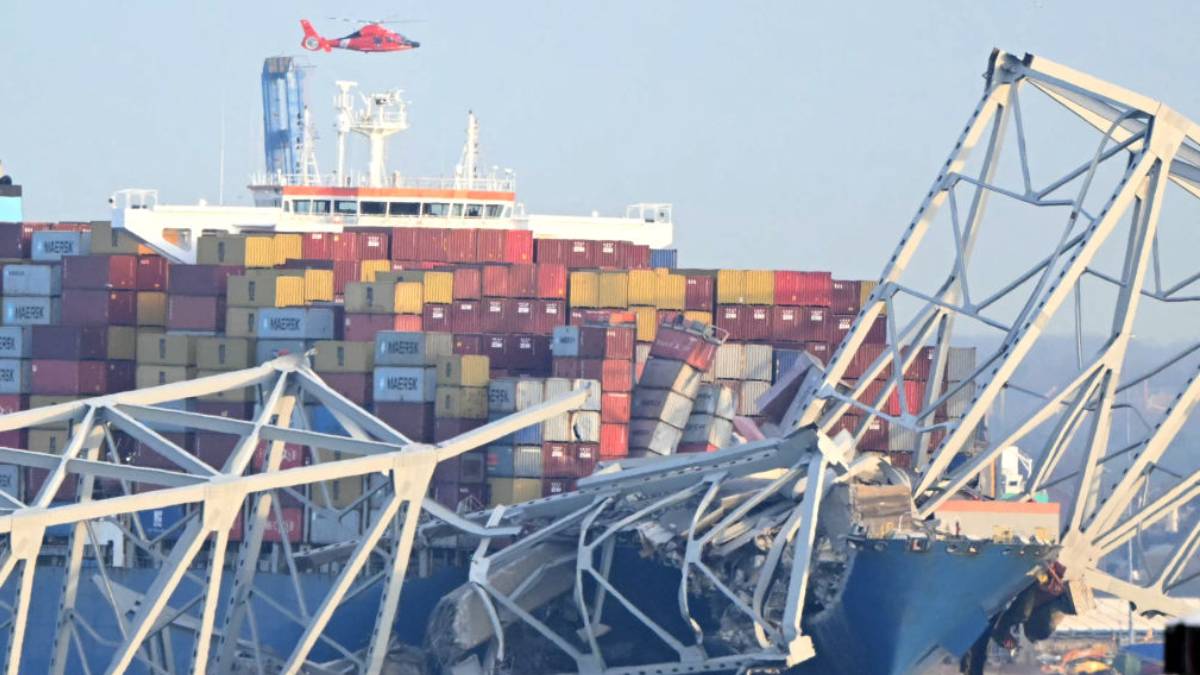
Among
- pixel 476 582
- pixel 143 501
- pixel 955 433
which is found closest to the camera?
pixel 143 501

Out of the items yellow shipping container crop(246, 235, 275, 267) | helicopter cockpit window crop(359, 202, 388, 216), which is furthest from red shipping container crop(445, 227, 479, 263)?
helicopter cockpit window crop(359, 202, 388, 216)

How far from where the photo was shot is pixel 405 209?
69.4m

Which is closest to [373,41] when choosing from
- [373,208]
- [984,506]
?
[373,208]

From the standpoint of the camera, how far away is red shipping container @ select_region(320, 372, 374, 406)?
55.4m

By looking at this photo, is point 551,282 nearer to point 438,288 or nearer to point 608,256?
point 438,288

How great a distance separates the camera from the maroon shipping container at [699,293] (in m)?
57.7

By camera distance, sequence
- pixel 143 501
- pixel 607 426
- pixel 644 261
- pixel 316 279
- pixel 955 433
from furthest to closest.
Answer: pixel 644 261 → pixel 316 279 → pixel 607 426 → pixel 955 433 → pixel 143 501

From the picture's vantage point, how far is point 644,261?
63.1 meters

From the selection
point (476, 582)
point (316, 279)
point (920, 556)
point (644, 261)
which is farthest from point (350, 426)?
point (644, 261)

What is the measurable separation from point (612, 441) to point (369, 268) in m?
10.7

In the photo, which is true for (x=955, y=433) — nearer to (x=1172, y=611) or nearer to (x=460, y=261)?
(x=1172, y=611)

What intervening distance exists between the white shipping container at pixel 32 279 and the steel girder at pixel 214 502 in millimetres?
13596

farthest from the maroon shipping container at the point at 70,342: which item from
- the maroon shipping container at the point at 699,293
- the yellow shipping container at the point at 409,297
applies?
the maroon shipping container at the point at 699,293

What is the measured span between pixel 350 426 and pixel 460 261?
18423 mm
